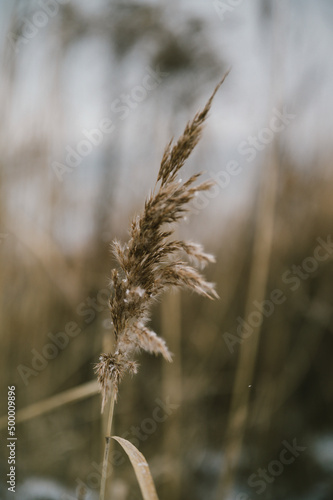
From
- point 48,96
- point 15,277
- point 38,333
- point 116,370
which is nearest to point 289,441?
point 38,333

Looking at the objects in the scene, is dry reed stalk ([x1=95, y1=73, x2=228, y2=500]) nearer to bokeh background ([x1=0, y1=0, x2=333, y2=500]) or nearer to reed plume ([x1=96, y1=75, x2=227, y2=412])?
reed plume ([x1=96, y1=75, x2=227, y2=412])

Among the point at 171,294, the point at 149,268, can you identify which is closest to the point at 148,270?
the point at 149,268

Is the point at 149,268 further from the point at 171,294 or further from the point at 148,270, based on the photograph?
the point at 171,294

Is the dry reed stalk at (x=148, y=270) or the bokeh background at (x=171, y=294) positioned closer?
the dry reed stalk at (x=148, y=270)

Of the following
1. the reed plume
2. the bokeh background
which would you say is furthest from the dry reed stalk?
the bokeh background

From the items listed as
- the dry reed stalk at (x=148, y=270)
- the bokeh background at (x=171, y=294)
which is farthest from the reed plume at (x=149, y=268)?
the bokeh background at (x=171, y=294)

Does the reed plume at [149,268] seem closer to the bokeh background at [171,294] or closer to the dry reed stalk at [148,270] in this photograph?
the dry reed stalk at [148,270]

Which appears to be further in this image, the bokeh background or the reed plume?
the bokeh background
